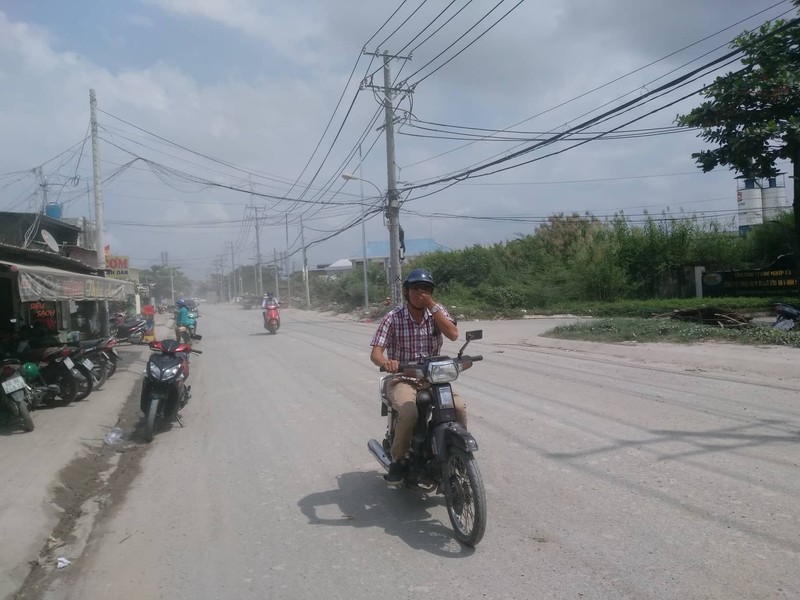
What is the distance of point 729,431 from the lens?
689cm

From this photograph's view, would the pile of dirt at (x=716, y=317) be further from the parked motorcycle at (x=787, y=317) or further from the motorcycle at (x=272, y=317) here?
the motorcycle at (x=272, y=317)

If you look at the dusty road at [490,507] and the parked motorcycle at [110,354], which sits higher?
the parked motorcycle at [110,354]

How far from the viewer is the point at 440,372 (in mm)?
4551

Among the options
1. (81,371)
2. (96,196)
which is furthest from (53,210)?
(81,371)

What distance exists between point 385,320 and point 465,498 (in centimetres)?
159

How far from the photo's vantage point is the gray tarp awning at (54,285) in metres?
8.53

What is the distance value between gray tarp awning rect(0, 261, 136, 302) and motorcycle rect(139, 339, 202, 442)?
1.77m

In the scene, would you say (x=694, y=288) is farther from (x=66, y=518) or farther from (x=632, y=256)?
(x=66, y=518)

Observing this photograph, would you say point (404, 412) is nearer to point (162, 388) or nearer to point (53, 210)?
point (162, 388)

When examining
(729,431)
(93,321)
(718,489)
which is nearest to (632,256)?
(93,321)

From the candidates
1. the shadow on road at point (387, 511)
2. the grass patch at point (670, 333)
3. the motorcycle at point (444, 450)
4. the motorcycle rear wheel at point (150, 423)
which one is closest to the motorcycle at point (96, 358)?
the motorcycle rear wheel at point (150, 423)

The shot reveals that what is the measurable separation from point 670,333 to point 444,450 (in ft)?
44.9

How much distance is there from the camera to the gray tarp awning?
8531 mm

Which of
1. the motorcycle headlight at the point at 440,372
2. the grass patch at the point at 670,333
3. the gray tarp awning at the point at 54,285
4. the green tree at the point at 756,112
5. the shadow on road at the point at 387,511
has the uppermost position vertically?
the green tree at the point at 756,112
